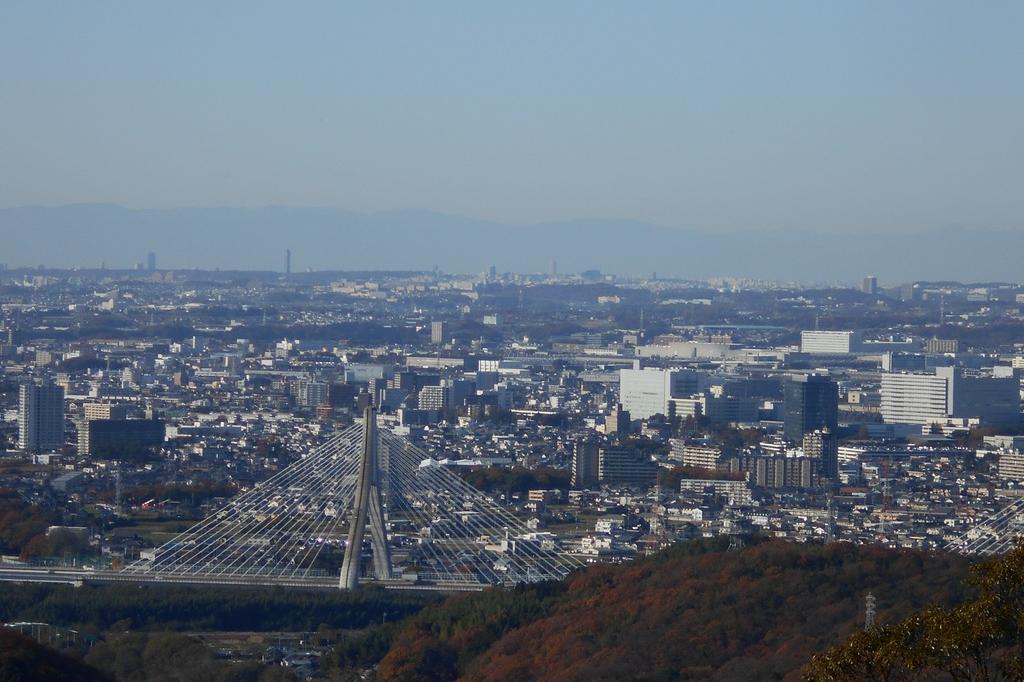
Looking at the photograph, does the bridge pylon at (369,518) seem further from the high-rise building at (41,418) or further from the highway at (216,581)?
the high-rise building at (41,418)

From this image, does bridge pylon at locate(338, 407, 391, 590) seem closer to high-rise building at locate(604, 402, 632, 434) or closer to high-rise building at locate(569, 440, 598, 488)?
high-rise building at locate(569, 440, 598, 488)

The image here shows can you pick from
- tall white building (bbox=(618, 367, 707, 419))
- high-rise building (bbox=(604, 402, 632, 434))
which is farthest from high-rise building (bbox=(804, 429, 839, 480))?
tall white building (bbox=(618, 367, 707, 419))

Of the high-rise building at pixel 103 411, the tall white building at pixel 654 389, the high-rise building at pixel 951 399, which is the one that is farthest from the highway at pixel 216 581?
the tall white building at pixel 654 389

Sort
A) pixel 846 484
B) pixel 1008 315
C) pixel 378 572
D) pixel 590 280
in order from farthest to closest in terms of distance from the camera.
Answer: pixel 590 280 → pixel 1008 315 → pixel 846 484 → pixel 378 572

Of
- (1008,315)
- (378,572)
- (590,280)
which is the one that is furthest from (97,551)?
(590,280)

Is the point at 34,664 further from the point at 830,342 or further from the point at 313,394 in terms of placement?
A: the point at 830,342

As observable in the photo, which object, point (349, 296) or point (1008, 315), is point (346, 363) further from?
point (349, 296)
